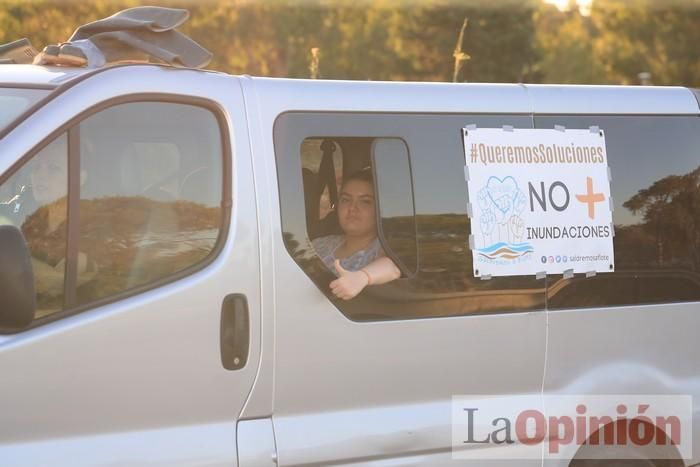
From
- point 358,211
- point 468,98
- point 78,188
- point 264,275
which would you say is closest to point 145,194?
point 78,188

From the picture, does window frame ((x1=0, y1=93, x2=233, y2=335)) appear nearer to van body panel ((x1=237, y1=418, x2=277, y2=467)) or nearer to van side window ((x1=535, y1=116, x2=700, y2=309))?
van body panel ((x1=237, y1=418, x2=277, y2=467))

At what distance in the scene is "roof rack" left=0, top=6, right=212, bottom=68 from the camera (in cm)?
419

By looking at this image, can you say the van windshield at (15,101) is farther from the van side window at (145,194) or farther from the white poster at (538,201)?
the white poster at (538,201)

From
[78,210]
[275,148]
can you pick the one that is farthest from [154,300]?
[275,148]

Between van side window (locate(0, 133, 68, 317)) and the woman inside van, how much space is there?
1000 millimetres

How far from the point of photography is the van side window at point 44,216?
3668 millimetres

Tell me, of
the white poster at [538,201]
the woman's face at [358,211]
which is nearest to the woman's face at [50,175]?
the woman's face at [358,211]

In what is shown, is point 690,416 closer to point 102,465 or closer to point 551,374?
point 551,374

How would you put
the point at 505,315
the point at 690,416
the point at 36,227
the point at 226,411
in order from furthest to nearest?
the point at 690,416, the point at 505,315, the point at 226,411, the point at 36,227

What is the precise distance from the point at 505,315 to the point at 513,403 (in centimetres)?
37

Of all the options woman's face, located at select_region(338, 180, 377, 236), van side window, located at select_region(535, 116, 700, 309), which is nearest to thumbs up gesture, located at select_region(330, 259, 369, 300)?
woman's face, located at select_region(338, 180, 377, 236)

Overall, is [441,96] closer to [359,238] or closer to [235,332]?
[359,238]

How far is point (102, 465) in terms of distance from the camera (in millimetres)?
3758

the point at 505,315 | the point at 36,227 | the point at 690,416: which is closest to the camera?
the point at 36,227
